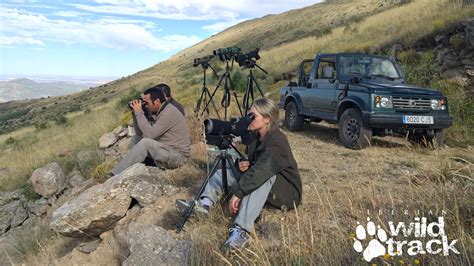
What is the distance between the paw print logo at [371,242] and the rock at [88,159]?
8044 mm

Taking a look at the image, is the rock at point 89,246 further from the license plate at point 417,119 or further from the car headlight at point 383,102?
the license plate at point 417,119

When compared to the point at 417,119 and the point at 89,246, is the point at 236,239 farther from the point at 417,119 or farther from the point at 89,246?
Answer: the point at 417,119

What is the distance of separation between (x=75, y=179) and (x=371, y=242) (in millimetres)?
8598

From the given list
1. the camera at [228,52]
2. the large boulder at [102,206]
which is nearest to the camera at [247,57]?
the camera at [228,52]

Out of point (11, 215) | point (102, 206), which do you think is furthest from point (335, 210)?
point (11, 215)

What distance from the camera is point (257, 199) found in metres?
4.10

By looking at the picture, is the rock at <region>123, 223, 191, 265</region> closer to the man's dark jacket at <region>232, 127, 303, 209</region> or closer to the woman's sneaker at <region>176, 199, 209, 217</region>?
the woman's sneaker at <region>176, 199, 209, 217</region>

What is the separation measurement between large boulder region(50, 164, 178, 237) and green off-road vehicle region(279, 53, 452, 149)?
11.7 feet

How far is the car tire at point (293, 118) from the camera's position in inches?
411

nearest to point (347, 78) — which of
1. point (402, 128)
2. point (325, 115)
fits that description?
point (325, 115)

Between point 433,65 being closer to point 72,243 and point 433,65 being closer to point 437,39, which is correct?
point 437,39

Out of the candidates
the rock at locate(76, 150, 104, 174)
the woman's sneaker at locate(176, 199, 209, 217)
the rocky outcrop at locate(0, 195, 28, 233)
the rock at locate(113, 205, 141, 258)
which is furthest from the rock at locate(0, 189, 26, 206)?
the woman's sneaker at locate(176, 199, 209, 217)

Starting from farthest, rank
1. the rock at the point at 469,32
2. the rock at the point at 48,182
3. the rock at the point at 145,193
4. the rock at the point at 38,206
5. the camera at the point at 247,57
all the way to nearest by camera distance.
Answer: the rock at the point at 469,32, the rock at the point at 48,182, the rock at the point at 38,206, the camera at the point at 247,57, the rock at the point at 145,193

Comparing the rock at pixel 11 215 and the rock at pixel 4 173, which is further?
the rock at pixel 4 173
